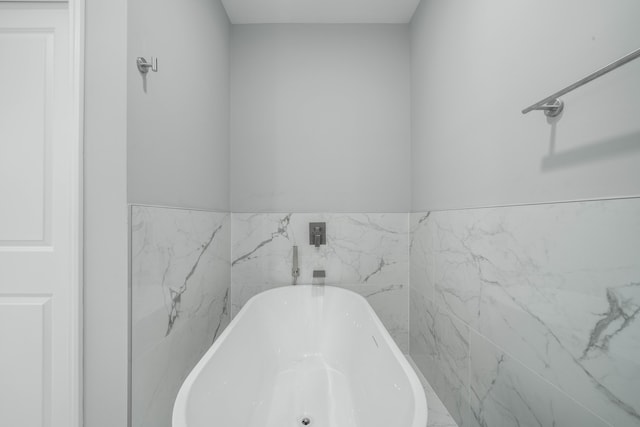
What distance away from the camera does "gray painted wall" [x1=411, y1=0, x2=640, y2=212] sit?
2.09 ft

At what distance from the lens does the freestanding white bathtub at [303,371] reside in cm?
87

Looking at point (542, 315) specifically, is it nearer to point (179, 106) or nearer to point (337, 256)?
point (337, 256)

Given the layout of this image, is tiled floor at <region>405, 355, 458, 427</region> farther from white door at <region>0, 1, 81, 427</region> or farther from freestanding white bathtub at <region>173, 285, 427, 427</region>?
white door at <region>0, 1, 81, 427</region>

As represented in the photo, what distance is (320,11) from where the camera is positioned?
188cm

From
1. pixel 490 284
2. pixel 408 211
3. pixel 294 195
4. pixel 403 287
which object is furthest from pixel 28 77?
pixel 403 287

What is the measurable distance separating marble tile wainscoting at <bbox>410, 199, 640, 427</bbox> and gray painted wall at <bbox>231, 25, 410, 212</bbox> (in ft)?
2.78

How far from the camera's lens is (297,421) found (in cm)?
129

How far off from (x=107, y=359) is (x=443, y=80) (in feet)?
6.48

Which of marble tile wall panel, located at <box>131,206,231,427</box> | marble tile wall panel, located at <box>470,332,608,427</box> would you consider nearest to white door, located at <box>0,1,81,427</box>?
marble tile wall panel, located at <box>131,206,231,427</box>

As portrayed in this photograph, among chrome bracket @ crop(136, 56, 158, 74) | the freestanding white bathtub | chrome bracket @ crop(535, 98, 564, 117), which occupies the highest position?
chrome bracket @ crop(136, 56, 158, 74)

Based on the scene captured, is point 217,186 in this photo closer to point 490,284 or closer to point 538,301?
point 490,284

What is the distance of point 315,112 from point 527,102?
138cm

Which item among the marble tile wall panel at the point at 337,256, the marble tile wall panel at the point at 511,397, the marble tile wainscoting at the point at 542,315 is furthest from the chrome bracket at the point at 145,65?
the marble tile wall panel at the point at 511,397

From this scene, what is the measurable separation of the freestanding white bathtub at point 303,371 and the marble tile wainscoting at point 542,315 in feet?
1.29
